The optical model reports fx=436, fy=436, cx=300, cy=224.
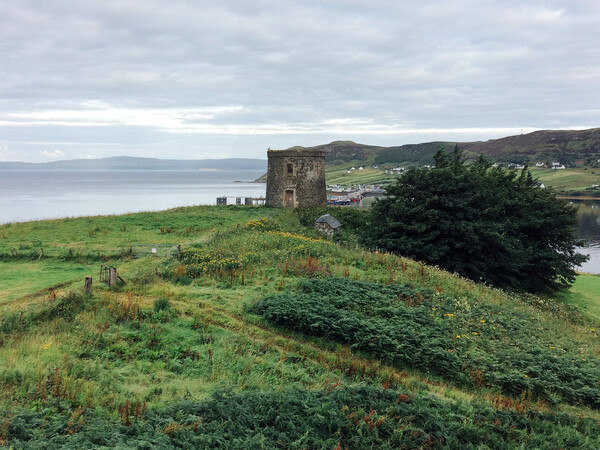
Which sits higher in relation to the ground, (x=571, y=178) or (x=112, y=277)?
(x=571, y=178)

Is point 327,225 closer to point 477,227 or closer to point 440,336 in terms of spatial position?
point 477,227

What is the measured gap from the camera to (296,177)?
43281mm

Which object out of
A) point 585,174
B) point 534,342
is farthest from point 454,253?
point 585,174

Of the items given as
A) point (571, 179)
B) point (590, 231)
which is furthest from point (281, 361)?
point (571, 179)

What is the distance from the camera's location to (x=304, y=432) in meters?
7.27

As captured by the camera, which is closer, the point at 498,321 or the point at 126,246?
the point at 498,321

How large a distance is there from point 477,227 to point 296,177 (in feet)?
65.1

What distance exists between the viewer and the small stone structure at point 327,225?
3600cm

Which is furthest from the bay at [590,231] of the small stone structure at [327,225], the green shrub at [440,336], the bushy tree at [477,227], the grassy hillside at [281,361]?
the grassy hillside at [281,361]

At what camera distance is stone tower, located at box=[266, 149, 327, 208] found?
1702 inches

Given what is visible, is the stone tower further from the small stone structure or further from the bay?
the bay

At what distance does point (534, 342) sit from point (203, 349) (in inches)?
388

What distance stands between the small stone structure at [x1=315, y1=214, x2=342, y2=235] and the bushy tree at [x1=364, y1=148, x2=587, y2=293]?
4341 mm

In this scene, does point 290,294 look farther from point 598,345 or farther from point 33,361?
point 598,345
